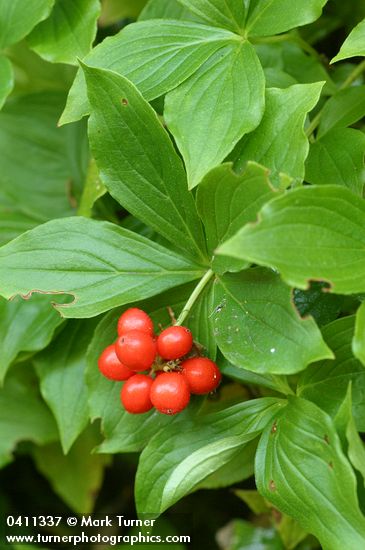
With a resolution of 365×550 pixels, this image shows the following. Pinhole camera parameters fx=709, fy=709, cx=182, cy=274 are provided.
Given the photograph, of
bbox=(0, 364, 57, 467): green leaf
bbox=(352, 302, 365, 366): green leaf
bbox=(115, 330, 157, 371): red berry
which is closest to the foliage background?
bbox=(352, 302, 365, 366): green leaf

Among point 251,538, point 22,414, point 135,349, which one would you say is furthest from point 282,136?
point 22,414

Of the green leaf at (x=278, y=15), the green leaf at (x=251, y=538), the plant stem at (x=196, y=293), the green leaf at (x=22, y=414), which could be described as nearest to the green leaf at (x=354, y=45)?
the green leaf at (x=278, y=15)

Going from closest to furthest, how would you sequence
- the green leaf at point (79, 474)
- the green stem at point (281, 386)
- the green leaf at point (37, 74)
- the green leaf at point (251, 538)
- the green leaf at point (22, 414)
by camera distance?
the green stem at point (281, 386) → the green leaf at point (251, 538) → the green leaf at point (37, 74) → the green leaf at point (22, 414) → the green leaf at point (79, 474)

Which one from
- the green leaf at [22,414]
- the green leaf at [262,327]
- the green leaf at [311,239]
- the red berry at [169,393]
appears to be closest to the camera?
the green leaf at [311,239]

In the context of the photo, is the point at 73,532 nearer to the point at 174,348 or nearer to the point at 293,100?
the point at 174,348

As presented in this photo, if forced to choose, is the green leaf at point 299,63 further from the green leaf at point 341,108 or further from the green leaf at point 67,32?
the green leaf at point 67,32

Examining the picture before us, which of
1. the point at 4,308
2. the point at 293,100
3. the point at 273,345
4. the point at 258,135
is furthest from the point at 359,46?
the point at 4,308

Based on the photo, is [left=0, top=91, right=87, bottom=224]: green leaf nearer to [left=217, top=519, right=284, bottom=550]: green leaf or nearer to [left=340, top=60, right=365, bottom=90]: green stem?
[left=340, top=60, right=365, bottom=90]: green stem
